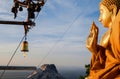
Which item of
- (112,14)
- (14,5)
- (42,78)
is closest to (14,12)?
(14,5)

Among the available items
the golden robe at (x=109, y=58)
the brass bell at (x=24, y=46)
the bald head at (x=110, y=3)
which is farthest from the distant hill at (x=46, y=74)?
the golden robe at (x=109, y=58)

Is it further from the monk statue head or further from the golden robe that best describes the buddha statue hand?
the monk statue head

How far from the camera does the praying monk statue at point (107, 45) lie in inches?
225

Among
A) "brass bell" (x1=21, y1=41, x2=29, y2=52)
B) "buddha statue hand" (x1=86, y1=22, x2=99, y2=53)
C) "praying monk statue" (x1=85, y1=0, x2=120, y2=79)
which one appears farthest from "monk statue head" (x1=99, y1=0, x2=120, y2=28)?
"brass bell" (x1=21, y1=41, x2=29, y2=52)

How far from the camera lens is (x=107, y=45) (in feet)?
20.2

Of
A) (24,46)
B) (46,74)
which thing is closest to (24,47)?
(24,46)

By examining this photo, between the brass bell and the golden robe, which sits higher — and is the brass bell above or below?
below

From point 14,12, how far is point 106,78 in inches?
258

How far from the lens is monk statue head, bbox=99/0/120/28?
628 centimetres

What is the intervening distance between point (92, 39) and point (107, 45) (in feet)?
1.00

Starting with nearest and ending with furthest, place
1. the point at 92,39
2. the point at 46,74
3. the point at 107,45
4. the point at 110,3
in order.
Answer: the point at 92,39, the point at 107,45, the point at 110,3, the point at 46,74

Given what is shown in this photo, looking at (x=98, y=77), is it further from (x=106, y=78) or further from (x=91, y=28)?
(x=91, y=28)

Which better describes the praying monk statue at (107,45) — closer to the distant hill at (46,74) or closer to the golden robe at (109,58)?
the golden robe at (109,58)

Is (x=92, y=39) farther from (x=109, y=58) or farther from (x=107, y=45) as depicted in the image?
(x=109, y=58)
